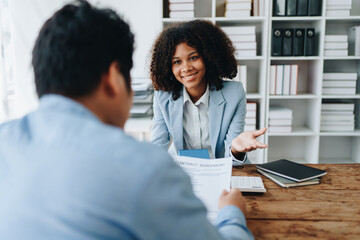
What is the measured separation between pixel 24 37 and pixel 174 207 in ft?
10.1

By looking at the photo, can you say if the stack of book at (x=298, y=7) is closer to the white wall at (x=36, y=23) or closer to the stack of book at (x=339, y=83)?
the stack of book at (x=339, y=83)

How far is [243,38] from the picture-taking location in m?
2.66

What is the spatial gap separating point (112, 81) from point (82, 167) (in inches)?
8.2

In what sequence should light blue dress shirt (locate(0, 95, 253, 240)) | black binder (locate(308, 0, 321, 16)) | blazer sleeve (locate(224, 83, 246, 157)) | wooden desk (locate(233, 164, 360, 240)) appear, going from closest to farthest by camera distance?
light blue dress shirt (locate(0, 95, 253, 240)) → wooden desk (locate(233, 164, 360, 240)) → blazer sleeve (locate(224, 83, 246, 157)) → black binder (locate(308, 0, 321, 16))

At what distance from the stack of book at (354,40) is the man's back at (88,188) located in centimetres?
275

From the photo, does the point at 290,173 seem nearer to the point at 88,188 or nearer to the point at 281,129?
the point at 88,188

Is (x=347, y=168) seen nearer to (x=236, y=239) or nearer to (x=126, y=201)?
(x=236, y=239)

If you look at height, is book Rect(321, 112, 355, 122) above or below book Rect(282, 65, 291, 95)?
below

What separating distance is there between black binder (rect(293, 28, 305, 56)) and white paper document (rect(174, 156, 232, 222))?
74.8 inches

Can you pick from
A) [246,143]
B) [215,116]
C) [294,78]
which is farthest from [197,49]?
[294,78]

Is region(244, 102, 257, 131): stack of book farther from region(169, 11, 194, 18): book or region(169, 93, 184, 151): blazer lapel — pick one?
region(169, 93, 184, 151): blazer lapel

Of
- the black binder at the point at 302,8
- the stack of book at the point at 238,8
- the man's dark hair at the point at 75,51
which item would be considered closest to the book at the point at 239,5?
the stack of book at the point at 238,8

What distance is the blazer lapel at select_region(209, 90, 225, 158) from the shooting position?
5.54ft

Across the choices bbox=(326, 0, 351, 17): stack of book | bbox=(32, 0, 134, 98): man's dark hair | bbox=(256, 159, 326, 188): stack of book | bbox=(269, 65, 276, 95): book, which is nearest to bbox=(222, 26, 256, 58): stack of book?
bbox=(269, 65, 276, 95): book
